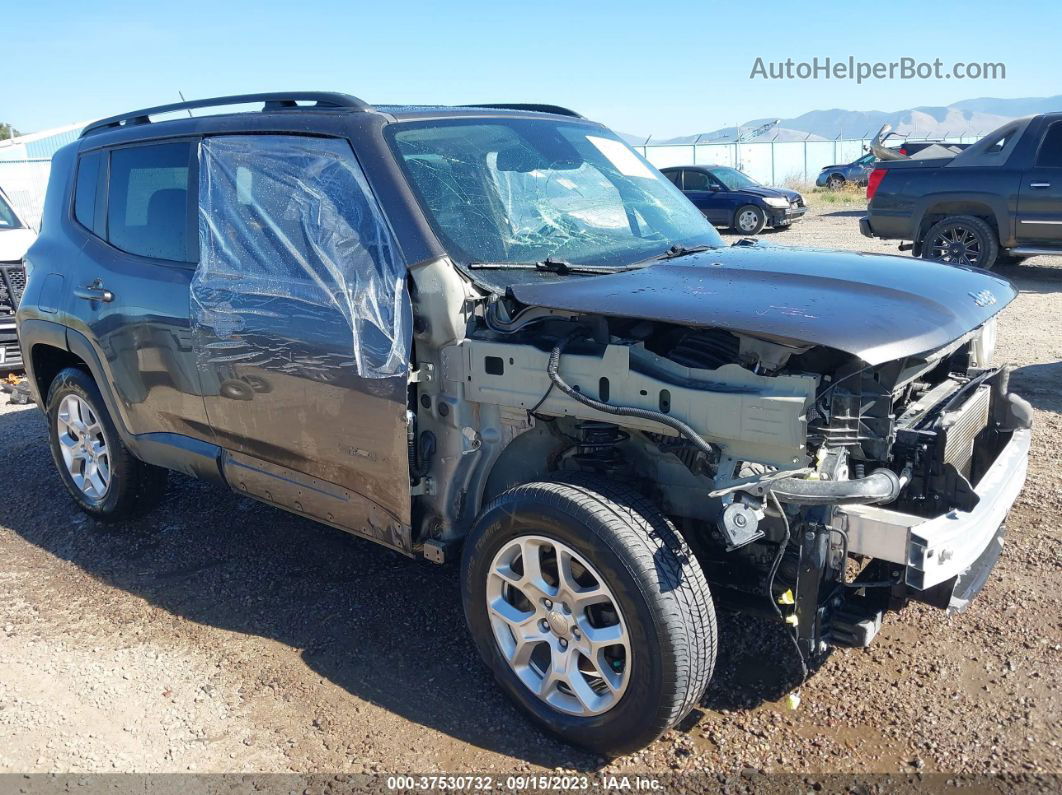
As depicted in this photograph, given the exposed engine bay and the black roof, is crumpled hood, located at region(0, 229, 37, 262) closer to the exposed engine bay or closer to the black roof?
the black roof

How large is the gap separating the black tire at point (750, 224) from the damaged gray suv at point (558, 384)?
14905 mm

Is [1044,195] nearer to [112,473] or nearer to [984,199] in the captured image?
[984,199]

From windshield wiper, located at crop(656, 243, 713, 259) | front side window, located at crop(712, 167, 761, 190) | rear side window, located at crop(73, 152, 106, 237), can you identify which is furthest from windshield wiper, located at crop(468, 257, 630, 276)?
front side window, located at crop(712, 167, 761, 190)

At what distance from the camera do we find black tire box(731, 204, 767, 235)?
60.1 feet

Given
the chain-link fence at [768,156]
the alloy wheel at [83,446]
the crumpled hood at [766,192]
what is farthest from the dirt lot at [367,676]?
the chain-link fence at [768,156]

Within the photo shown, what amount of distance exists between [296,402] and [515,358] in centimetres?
100

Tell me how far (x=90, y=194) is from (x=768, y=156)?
124 ft

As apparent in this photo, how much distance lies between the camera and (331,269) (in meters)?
3.28

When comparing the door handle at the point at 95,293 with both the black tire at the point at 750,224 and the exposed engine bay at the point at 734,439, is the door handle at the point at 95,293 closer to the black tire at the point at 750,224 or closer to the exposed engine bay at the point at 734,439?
the exposed engine bay at the point at 734,439

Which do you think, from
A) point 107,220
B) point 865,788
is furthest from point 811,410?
point 107,220

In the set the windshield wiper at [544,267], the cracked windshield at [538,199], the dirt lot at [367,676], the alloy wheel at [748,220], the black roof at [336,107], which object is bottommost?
the dirt lot at [367,676]

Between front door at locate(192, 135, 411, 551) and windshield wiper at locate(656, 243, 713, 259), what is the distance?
113cm

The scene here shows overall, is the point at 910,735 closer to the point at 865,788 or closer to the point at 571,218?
the point at 865,788

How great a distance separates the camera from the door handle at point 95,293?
414 cm
